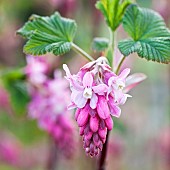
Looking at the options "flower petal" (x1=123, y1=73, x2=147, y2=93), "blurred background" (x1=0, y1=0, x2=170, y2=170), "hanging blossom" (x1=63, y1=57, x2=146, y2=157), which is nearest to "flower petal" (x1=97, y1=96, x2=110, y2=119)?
"hanging blossom" (x1=63, y1=57, x2=146, y2=157)

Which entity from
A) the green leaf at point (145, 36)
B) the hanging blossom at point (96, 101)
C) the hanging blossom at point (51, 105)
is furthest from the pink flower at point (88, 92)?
the hanging blossom at point (51, 105)

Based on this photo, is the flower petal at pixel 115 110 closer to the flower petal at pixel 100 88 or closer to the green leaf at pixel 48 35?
the flower petal at pixel 100 88

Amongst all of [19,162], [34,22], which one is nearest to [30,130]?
[19,162]

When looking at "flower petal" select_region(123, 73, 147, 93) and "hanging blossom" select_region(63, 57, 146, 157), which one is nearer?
"hanging blossom" select_region(63, 57, 146, 157)

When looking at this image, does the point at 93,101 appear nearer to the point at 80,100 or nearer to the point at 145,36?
the point at 80,100

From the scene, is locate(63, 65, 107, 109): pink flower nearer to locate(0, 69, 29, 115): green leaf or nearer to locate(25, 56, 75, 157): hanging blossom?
locate(25, 56, 75, 157): hanging blossom

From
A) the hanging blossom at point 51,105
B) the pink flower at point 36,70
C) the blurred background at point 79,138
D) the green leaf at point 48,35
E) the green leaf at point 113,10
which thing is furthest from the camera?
the blurred background at point 79,138
